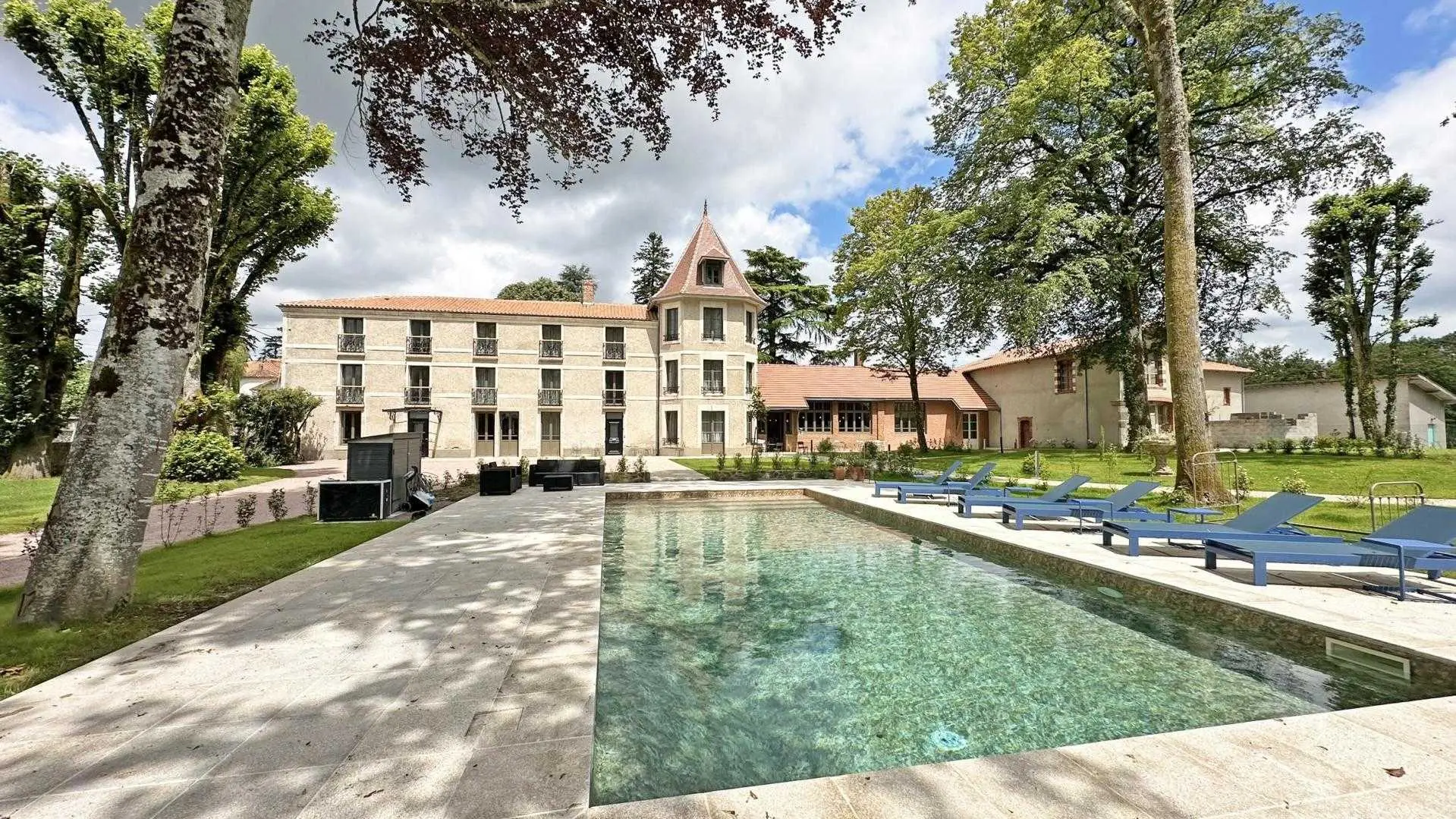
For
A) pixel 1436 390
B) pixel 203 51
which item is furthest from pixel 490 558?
pixel 1436 390

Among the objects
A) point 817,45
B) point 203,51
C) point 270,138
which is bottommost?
point 203,51

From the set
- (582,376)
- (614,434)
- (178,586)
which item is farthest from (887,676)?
(582,376)

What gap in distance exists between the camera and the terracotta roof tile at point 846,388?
33.2 meters

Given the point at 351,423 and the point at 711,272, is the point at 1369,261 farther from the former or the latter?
the point at 351,423

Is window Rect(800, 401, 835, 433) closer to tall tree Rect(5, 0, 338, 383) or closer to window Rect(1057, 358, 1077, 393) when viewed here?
window Rect(1057, 358, 1077, 393)

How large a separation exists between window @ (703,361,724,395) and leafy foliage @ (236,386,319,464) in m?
18.5

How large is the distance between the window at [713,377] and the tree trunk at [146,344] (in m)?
25.9

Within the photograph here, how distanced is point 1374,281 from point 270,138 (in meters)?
42.6

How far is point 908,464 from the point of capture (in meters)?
17.4

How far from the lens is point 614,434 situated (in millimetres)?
31359

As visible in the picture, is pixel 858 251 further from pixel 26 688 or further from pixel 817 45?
pixel 26 688

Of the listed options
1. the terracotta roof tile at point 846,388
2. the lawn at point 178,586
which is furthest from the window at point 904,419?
the lawn at point 178,586

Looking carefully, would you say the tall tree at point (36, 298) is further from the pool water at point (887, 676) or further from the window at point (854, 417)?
the window at point (854, 417)

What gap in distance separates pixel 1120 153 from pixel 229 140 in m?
26.9
